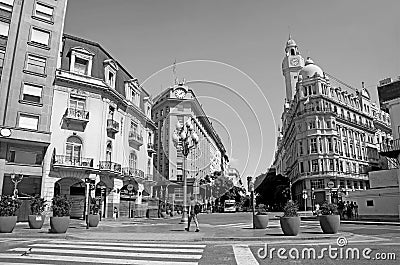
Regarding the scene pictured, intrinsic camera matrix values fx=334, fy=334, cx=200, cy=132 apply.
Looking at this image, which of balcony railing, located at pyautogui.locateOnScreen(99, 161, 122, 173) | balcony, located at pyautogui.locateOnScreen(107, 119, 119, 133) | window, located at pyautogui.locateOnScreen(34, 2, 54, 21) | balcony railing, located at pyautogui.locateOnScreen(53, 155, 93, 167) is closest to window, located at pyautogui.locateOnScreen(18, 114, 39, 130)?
balcony railing, located at pyautogui.locateOnScreen(53, 155, 93, 167)

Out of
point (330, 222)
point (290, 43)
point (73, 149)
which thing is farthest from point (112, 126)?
point (290, 43)

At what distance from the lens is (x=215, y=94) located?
906 inches

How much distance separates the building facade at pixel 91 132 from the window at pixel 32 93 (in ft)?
5.38

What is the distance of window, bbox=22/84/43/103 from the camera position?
31.0m

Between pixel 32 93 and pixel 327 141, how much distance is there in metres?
55.7

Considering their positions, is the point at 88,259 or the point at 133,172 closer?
the point at 88,259

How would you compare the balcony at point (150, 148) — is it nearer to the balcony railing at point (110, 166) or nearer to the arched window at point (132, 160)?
the arched window at point (132, 160)

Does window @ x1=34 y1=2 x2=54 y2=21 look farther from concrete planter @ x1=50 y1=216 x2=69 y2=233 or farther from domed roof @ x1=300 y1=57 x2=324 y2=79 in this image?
domed roof @ x1=300 y1=57 x2=324 y2=79

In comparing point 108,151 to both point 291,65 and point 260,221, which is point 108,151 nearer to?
point 260,221

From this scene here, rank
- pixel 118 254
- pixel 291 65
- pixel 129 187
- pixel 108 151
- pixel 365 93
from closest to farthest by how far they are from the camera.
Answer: pixel 118 254
pixel 108 151
pixel 129 187
pixel 365 93
pixel 291 65

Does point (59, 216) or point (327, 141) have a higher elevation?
point (327, 141)

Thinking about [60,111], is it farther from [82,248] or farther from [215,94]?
[82,248]

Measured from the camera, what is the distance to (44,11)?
33438 millimetres

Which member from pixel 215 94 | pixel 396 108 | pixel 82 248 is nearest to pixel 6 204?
pixel 82 248
